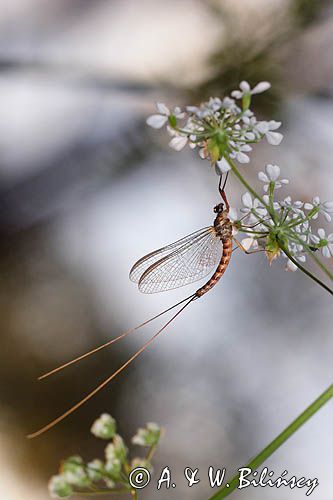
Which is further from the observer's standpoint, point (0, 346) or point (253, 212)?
point (0, 346)

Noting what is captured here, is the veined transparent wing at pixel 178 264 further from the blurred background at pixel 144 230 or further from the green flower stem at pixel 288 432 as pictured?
the blurred background at pixel 144 230

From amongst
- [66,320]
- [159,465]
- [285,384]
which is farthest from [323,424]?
[66,320]

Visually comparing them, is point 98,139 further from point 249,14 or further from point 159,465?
point 159,465

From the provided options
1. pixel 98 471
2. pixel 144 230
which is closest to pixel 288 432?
pixel 98 471

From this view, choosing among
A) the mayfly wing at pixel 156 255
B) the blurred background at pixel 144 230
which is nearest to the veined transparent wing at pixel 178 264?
the mayfly wing at pixel 156 255

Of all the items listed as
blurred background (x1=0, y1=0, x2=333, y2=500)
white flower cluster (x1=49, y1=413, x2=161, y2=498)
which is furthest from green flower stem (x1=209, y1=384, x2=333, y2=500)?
blurred background (x1=0, y1=0, x2=333, y2=500)

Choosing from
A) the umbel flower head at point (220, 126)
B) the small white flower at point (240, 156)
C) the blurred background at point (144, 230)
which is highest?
the blurred background at point (144, 230)

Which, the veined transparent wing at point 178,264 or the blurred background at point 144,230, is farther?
the blurred background at point 144,230
